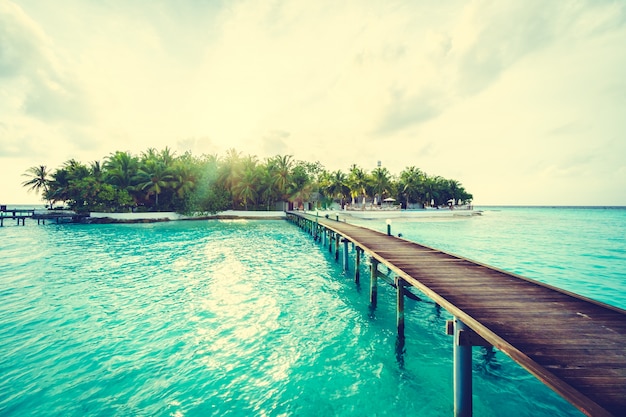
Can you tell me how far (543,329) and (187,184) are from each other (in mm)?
46177

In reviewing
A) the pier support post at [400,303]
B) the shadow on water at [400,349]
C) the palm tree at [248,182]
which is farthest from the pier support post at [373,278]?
the palm tree at [248,182]

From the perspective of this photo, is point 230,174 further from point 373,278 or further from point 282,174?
point 373,278

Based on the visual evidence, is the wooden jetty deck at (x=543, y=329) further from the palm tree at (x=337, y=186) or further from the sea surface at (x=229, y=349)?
the palm tree at (x=337, y=186)

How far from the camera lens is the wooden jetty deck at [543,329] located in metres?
2.99

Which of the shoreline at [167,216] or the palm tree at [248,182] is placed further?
the palm tree at [248,182]

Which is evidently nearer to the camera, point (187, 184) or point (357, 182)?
point (187, 184)

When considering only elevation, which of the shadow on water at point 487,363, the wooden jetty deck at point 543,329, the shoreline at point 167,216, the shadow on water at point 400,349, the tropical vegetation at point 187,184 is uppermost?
the tropical vegetation at point 187,184

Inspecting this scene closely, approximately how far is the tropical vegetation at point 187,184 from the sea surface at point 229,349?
97.2ft

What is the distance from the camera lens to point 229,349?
7367mm

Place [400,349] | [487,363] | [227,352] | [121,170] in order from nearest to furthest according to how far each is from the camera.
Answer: [487,363] → [227,352] → [400,349] → [121,170]

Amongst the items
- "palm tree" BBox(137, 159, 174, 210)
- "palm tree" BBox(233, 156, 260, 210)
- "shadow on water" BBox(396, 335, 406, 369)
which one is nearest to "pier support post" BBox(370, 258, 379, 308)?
"shadow on water" BBox(396, 335, 406, 369)

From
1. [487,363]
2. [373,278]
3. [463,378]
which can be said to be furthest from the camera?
[373,278]

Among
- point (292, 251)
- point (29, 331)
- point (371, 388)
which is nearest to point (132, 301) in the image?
point (29, 331)

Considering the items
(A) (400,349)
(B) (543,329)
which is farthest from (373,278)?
(B) (543,329)
